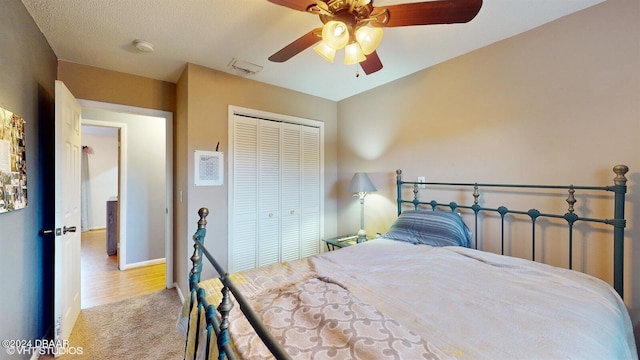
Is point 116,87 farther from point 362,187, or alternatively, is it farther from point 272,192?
point 362,187

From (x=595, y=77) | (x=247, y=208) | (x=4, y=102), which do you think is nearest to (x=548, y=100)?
(x=595, y=77)

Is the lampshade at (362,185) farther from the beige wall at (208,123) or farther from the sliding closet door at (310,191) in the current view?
the beige wall at (208,123)

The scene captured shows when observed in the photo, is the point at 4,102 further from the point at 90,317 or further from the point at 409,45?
the point at 409,45

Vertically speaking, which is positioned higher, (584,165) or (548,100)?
(548,100)

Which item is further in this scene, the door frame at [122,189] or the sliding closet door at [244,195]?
the door frame at [122,189]

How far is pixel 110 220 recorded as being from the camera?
14.0 feet

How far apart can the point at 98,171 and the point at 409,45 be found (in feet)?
24.1

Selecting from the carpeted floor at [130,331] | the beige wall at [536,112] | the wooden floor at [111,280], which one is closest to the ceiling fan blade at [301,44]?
the beige wall at [536,112]

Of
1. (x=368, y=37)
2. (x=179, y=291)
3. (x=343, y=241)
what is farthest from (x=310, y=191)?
(x=368, y=37)

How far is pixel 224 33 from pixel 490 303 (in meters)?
2.36

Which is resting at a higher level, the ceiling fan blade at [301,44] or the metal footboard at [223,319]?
the ceiling fan blade at [301,44]

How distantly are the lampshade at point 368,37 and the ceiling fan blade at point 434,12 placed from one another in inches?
3.0

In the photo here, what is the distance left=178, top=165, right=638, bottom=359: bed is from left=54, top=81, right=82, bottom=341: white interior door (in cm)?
119

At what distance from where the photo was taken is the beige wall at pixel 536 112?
1482mm
